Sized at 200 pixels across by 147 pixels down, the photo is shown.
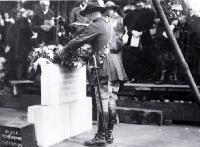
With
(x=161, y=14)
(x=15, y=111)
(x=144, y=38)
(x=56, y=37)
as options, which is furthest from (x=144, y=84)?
(x=161, y=14)

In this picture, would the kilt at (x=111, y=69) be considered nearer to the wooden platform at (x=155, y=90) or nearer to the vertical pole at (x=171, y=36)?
the wooden platform at (x=155, y=90)

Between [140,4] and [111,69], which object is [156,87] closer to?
[140,4]

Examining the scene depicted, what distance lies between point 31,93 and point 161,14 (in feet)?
26.7

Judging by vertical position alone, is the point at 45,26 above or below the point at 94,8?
above

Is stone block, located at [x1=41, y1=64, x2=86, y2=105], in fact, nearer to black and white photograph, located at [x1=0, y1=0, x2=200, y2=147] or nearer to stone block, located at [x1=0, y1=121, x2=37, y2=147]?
black and white photograph, located at [x1=0, y1=0, x2=200, y2=147]

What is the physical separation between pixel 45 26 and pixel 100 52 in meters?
4.73

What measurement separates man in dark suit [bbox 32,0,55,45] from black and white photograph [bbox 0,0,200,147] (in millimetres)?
28

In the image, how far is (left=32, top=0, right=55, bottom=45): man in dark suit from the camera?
1163 centimetres

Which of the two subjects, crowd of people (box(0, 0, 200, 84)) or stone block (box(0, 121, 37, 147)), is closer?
stone block (box(0, 121, 37, 147))

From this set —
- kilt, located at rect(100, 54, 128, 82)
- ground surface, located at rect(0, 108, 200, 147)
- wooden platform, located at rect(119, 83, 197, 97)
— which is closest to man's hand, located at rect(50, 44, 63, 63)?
kilt, located at rect(100, 54, 128, 82)

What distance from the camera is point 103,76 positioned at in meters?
7.22

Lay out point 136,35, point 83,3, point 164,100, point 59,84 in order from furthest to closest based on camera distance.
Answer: point 83,3, point 136,35, point 164,100, point 59,84

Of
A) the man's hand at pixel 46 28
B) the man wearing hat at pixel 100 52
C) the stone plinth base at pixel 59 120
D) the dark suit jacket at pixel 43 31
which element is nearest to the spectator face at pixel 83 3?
the dark suit jacket at pixel 43 31

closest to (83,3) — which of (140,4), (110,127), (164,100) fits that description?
(140,4)
